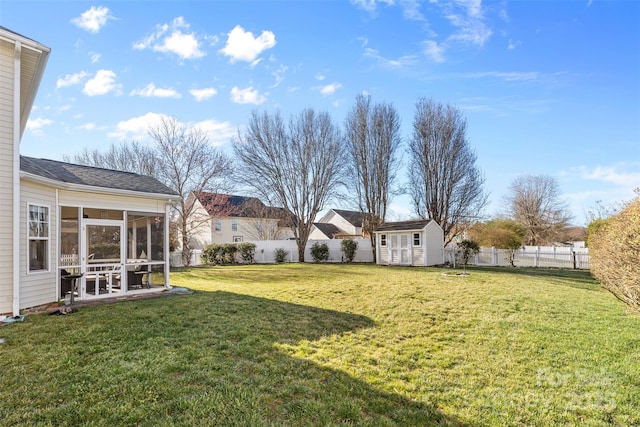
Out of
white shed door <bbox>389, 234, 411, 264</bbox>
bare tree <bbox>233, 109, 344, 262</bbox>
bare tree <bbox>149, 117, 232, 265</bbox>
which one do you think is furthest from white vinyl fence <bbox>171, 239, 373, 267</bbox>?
bare tree <bbox>149, 117, 232, 265</bbox>

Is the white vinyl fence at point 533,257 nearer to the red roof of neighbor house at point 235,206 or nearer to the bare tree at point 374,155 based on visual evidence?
the bare tree at point 374,155

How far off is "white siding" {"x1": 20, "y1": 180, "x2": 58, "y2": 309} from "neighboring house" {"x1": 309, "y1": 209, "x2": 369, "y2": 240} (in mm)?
30040

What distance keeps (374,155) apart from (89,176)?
1824 cm

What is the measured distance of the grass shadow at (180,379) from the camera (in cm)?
310

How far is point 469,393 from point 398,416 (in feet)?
3.66

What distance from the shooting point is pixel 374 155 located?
78.4 feet

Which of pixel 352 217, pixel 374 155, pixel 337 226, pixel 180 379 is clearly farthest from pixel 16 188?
pixel 337 226

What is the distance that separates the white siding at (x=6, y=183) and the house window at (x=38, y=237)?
721 millimetres

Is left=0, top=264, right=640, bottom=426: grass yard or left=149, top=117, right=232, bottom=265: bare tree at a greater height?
left=149, top=117, right=232, bottom=265: bare tree

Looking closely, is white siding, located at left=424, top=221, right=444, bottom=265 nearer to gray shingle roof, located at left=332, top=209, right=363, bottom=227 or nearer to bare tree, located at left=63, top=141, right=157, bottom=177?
bare tree, located at left=63, top=141, right=157, bottom=177

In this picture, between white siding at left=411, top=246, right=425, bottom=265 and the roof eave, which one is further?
white siding at left=411, top=246, right=425, bottom=265

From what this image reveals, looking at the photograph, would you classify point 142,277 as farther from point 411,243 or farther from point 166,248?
point 411,243

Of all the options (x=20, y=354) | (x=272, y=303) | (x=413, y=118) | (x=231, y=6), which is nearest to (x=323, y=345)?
(x=272, y=303)

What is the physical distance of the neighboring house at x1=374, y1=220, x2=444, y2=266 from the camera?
61.1ft
